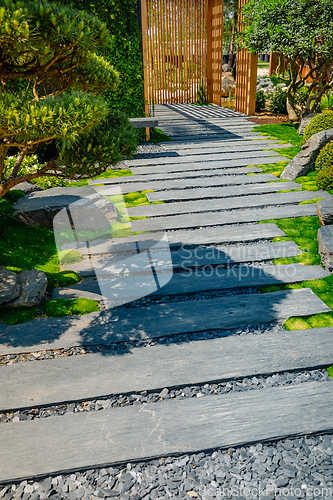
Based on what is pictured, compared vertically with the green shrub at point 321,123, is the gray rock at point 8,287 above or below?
below

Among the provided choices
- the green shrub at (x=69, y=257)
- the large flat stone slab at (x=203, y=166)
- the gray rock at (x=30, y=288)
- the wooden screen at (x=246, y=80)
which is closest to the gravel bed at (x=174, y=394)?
the gray rock at (x=30, y=288)

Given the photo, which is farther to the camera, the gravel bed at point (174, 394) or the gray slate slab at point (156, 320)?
the gray slate slab at point (156, 320)

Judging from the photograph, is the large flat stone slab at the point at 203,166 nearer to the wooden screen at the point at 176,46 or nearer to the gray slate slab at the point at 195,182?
the gray slate slab at the point at 195,182

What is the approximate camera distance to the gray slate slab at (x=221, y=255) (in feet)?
13.2

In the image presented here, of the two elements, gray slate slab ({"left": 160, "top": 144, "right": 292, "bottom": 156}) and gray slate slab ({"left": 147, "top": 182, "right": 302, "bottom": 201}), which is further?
gray slate slab ({"left": 160, "top": 144, "right": 292, "bottom": 156})

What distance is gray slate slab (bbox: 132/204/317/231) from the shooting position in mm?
4883

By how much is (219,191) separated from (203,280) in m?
2.55

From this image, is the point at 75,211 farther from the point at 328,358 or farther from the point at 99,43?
the point at 328,358

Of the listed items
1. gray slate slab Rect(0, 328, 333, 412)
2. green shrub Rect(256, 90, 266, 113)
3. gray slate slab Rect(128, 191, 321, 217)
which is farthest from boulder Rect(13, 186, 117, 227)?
green shrub Rect(256, 90, 266, 113)

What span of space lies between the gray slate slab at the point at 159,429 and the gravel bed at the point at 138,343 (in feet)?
1.90

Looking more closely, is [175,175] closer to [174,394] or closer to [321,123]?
[321,123]

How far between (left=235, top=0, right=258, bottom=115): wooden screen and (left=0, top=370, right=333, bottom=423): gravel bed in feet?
31.5

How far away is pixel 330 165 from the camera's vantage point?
5711 millimetres

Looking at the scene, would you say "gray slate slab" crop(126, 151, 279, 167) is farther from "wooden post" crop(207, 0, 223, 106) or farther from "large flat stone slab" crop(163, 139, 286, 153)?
"wooden post" crop(207, 0, 223, 106)
